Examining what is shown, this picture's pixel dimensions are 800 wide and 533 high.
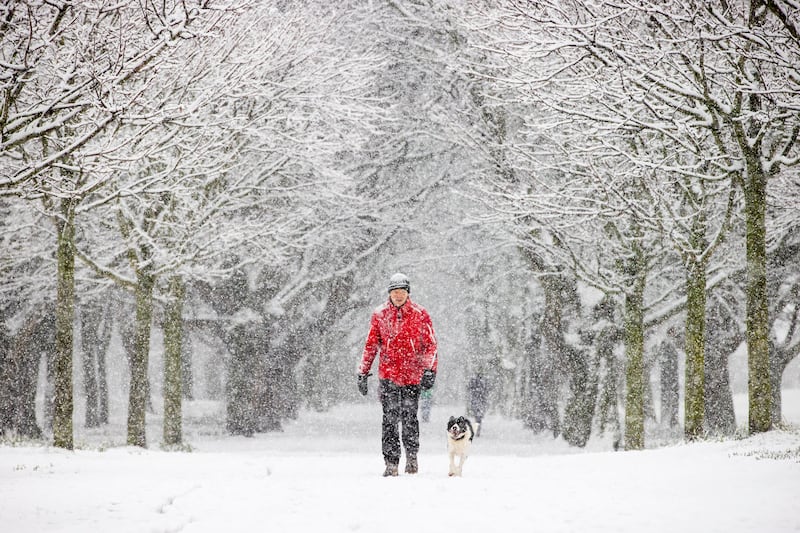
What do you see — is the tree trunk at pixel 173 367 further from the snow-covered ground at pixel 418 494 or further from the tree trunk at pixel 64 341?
the snow-covered ground at pixel 418 494

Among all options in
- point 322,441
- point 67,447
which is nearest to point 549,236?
point 322,441

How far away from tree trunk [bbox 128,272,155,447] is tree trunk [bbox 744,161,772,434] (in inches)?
411

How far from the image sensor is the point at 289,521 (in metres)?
5.28

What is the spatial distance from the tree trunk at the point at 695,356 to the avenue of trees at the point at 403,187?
5cm

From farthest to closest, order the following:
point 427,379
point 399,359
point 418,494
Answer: point 399,359, point 427,379, point 418,494

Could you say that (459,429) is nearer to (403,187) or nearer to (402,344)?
(402,344)

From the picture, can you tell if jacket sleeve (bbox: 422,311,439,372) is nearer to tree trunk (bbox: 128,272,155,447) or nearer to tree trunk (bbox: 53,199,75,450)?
tree trunk (bbox: 53,199,75,450)

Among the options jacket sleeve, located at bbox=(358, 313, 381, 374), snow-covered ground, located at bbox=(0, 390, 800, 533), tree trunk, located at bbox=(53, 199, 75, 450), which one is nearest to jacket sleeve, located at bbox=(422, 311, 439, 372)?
jacket sleeve, located at bbox=(358, 313, 381, 374)

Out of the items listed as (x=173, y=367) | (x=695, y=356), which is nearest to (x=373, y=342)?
(x=695, y=356)

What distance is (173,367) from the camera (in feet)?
54.2

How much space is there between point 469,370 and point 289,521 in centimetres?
3168

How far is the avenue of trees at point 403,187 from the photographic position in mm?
9078

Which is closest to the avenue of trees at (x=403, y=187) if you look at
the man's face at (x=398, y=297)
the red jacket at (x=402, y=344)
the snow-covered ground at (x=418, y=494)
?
the snow-covered ground at (x=418, y=494)

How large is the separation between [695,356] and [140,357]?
397 inches
